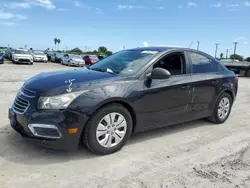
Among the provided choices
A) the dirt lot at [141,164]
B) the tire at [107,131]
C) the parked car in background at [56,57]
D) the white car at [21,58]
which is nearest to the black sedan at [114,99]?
the tire at [107,131]

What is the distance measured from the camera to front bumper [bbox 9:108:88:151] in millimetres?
3182

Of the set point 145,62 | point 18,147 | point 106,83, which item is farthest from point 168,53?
point 18,147

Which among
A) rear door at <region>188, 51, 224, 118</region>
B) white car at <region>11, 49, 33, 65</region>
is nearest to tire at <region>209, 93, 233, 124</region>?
rear door at <region>188, 51, 224, 118</region>

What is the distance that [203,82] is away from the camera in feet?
15.7

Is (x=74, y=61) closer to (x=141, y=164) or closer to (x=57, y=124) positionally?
(x=57, y=124)

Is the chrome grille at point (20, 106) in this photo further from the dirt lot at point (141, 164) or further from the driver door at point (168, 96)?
the driver door at point (168, 96)

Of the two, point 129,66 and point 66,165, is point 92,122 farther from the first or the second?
point 129,66

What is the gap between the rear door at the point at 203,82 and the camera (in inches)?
184

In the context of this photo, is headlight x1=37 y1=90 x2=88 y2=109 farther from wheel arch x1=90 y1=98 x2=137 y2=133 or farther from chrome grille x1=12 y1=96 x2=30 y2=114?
wheel arch x1=90 y1=98 x2=137 y2=133

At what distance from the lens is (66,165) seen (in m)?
3.23

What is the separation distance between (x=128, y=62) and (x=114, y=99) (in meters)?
0.99

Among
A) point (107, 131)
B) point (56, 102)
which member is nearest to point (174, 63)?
point (107, 131)

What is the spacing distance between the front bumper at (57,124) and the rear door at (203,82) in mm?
2304

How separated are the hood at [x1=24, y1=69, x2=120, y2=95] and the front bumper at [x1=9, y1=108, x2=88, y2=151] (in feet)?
0.93
